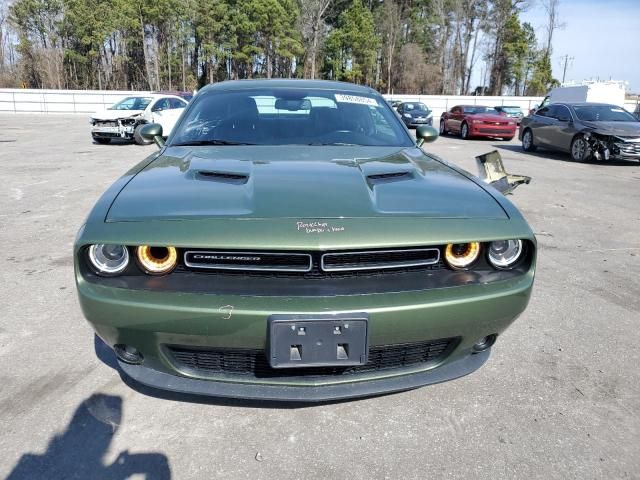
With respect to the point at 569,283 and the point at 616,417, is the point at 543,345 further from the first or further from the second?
the point at 569,283

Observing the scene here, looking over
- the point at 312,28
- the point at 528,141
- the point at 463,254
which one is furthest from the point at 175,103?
the point at 312,28

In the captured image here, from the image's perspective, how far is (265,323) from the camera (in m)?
1.70

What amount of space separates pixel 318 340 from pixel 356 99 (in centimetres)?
226

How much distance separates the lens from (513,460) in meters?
1.92

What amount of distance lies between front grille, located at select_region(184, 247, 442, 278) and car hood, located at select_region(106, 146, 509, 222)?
145 mm

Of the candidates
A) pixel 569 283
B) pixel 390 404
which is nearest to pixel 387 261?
pixel 390 404

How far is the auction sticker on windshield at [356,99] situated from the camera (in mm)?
3424

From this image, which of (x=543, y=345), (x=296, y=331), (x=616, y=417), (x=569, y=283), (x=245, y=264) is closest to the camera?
(x=296, y=331)

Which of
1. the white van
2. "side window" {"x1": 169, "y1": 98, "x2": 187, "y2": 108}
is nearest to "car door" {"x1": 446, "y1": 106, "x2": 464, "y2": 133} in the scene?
"side window" {"x1": 169, "y1": 98, "x2": 187, "y2": 108}

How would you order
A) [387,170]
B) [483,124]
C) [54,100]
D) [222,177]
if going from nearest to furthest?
[222,177]
[387,170]
[483,124]
[54,100]

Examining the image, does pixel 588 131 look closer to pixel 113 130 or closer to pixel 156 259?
pixel 156 259

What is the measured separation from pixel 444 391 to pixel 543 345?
0.85m

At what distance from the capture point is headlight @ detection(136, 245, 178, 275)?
1.90 metres

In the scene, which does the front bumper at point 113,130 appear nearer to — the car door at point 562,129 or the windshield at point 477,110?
the car door at point 562,129
